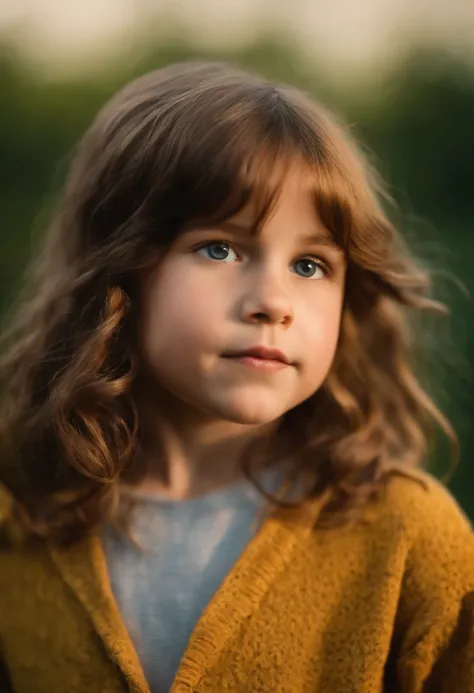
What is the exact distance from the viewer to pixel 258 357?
1181 mm

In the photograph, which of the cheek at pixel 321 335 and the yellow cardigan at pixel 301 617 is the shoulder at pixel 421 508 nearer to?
the yellow cardigan at pixel 301 617

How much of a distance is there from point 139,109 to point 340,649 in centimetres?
80

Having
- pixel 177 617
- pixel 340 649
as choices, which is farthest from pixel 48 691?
pixel 340 649

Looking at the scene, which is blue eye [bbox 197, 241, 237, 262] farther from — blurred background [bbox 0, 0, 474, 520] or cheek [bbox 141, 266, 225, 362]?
blurred background [bbox 0, 0, 474, 520]

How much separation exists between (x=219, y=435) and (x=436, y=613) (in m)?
0.39

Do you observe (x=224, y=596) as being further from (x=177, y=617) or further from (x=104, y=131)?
(x=104, y=131)

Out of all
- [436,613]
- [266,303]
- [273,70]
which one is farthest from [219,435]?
[273,70]

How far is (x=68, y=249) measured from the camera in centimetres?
138

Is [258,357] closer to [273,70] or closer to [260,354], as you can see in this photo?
[260,354]

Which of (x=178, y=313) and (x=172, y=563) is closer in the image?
(x=178, y=313)

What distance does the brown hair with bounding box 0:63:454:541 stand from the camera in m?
1.19

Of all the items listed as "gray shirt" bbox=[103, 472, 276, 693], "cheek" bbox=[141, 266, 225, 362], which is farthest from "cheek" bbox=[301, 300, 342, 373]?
"gray shirt" bbox=[103, 472, 276, 693]

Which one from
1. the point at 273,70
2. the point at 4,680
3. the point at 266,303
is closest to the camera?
the point at 266,303

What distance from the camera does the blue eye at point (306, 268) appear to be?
4.01ft
